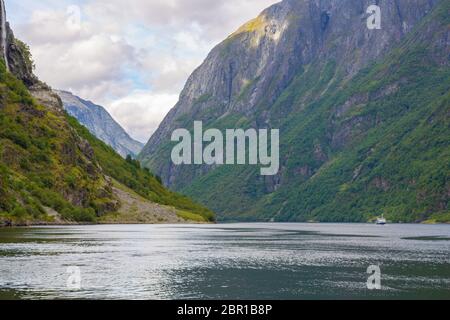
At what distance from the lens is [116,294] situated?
7906 cm

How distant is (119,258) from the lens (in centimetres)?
12375

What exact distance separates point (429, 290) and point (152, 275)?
4001cm

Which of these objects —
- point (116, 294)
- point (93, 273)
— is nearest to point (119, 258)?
point (93, 273)
